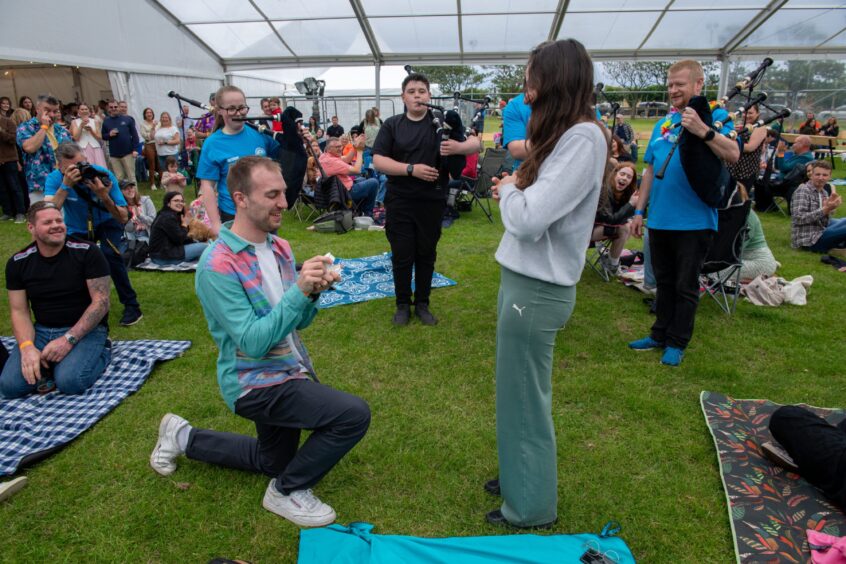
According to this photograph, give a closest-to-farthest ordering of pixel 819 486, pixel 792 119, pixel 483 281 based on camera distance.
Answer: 1. pixel 819 486
2. pixel 483 281
3. pixel 792 119

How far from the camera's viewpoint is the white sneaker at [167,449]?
107 inches

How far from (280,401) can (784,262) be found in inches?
261

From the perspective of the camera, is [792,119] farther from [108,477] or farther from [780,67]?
[108,477]

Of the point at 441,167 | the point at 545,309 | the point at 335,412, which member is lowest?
the point at 335,412

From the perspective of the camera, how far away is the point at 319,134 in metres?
13.1

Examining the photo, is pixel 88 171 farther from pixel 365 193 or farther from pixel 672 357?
pixel 365 193

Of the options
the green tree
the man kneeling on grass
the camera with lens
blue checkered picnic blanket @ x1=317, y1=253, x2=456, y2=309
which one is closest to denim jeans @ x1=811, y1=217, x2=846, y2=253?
blue checkered picnic blanket @ x1=317, y1=253, x2=456, y2=309

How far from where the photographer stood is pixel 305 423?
87.0 inches

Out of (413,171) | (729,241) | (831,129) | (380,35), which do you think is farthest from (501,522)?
(831,129)

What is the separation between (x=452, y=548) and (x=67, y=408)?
8.75ft

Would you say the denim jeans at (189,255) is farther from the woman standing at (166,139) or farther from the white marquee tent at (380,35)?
the white marquee tent at (380,35)

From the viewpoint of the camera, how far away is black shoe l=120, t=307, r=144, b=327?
15.3 feet

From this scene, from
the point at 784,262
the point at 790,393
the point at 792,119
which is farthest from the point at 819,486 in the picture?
the point at 792,119

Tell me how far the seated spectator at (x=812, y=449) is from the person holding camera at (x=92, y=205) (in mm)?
4913
